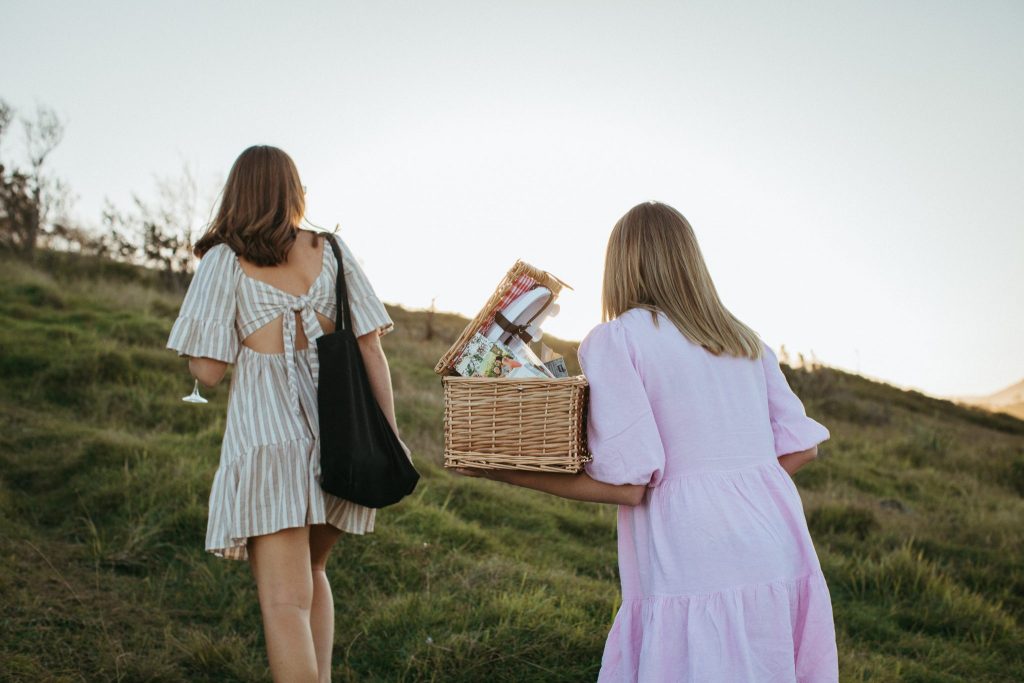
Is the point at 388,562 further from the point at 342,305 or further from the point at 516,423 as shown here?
the point at 516,423

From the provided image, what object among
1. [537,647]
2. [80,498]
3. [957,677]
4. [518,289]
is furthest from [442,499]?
[518,289]

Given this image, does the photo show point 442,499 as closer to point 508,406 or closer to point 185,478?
point 185,478

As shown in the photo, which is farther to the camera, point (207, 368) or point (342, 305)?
point (342, 305)

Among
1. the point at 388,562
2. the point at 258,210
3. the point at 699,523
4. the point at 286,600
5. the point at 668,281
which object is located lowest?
the point at 388,562

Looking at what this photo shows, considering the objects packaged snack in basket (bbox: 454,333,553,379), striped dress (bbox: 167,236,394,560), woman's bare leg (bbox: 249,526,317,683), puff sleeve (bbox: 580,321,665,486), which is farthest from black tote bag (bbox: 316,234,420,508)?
puff sleeve (bbox: 580,321,665,486)

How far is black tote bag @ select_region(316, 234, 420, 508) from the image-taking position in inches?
120

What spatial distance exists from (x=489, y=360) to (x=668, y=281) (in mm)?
589

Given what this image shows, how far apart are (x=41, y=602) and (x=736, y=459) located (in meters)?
3.93

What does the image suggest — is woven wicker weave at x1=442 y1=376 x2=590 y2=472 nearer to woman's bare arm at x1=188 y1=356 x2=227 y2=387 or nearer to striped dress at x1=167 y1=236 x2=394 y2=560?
striped dress at x1=167 y1=236 x2=394 y2=560

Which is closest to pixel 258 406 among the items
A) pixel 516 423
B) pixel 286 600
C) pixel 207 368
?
pixel 207 368

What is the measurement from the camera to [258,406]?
3111 millimetres

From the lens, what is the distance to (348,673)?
406 centimetres

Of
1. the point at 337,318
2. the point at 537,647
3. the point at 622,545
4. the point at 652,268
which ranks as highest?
the point at 652,268

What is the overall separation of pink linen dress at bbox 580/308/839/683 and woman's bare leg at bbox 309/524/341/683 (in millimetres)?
1359
